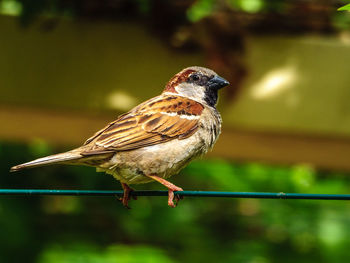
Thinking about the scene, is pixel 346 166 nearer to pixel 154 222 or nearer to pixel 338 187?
pixel 338 187

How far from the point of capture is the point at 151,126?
13.5 feet

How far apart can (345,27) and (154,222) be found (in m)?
2.25

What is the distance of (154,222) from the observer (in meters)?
5.58

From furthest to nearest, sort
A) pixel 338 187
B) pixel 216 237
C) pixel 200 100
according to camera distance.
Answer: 1. pixel 338 187
2. pixel 216 237
3. pixel 200 100

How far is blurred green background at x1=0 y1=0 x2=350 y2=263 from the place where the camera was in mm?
5535

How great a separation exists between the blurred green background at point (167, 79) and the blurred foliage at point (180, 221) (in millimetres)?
12

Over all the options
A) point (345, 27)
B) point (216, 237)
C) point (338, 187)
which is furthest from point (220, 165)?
point (345, 27)

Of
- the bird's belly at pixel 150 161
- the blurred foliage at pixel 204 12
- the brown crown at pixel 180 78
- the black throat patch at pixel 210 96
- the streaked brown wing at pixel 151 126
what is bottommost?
the bird's belly at pixel 150 161

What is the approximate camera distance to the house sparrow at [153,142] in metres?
3.89

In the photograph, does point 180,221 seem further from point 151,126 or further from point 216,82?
point 151,126

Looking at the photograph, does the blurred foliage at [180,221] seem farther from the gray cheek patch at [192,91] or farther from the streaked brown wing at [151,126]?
the streaked brown wing at [151,126]

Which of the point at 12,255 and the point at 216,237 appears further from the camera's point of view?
the point at 216,237

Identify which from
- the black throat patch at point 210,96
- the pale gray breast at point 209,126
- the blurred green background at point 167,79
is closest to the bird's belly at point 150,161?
the pale gray breast at point 209,126

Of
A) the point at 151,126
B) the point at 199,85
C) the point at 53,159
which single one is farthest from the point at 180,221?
the point at 53,159
